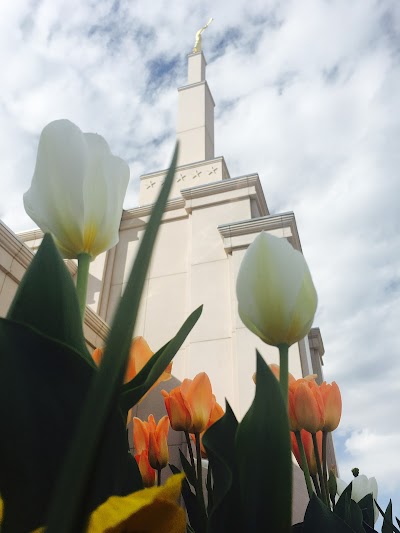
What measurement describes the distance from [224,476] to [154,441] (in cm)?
45

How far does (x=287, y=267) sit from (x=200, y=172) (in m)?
5.48

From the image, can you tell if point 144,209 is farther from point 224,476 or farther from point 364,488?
point 224,476

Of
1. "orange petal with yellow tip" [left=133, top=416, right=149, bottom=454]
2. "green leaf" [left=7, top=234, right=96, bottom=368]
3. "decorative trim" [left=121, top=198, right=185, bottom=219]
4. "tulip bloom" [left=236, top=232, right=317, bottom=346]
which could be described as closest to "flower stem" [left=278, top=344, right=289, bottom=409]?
"tulip bloom" [left=236, top=232, right=317, bottom=346]

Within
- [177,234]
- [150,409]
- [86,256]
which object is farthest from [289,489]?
[177,234]

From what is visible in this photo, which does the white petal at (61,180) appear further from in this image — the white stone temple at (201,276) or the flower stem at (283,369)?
the white stone temple at (201,276)

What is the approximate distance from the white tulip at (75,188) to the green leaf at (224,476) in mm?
268

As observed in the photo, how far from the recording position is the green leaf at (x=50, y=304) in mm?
398

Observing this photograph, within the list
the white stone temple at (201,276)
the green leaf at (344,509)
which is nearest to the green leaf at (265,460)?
the green leaf at (344,509)

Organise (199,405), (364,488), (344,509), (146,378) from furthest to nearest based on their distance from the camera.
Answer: (364,488), (199,405), (344,509), (146,378)

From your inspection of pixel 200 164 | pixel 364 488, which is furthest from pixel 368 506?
pixel 200 164

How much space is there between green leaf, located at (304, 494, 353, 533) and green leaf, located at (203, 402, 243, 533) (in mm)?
107

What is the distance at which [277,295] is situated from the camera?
54cm

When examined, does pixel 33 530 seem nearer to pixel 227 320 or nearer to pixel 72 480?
pixel 72 480

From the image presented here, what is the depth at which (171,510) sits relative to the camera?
0.31 metres
